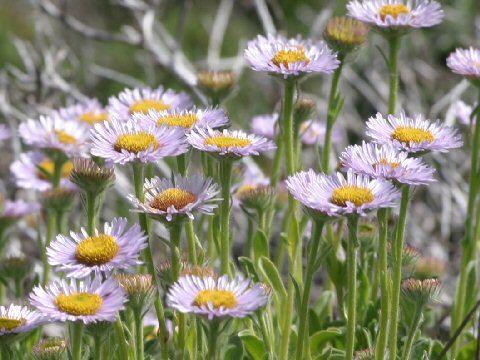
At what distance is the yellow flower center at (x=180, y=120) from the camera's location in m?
1.68

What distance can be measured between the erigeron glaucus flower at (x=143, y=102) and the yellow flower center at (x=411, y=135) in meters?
0.52

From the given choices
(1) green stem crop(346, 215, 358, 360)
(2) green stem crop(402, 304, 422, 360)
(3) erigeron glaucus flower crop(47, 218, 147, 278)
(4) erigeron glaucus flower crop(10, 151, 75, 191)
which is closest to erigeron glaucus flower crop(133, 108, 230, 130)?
(3) erigeron glaucus flower crop(47, 218, 147, 278)

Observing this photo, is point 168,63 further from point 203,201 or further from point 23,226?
point 203,201

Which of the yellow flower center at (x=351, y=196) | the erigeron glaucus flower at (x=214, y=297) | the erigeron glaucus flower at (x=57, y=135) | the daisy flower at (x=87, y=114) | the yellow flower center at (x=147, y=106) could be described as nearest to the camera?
the erigeron glaucus flower at (x=214, y=297)

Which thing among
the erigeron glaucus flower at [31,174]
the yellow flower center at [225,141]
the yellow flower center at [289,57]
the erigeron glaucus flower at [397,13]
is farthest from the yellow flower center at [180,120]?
the erigeron glaucus flower at [31,174]

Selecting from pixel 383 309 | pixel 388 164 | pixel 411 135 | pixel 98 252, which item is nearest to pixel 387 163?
pixel 388 164

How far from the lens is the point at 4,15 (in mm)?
7031

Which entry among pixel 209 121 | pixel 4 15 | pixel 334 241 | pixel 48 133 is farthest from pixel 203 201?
pixel 4 15

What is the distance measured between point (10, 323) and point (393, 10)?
1012mm

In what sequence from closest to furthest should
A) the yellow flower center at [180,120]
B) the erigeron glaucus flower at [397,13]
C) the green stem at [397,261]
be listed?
the green stem at [397,261], the yellow flower center at [180,120], the erigeron glaucus flower at [397,13]

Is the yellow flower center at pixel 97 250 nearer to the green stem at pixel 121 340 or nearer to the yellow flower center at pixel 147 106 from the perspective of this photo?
the green stem at pixel 121 340

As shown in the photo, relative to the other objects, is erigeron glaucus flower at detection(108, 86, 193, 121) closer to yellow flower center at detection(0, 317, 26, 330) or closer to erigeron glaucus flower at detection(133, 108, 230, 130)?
erigeron glaucus flower at detection(133, 108, 230, 130)

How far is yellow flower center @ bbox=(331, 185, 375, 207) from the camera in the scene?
1436 millimetres

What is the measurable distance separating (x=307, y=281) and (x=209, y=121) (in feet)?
1.31
